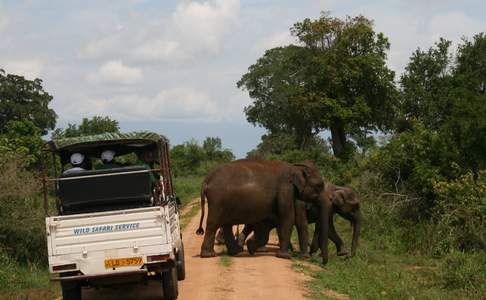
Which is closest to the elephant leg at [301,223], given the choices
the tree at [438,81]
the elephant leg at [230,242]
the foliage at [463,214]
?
the elephant leg at [230,242]

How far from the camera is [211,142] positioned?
86812 millimetres

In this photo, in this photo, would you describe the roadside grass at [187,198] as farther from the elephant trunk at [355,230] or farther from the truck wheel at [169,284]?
the truck wheel at [169,284]

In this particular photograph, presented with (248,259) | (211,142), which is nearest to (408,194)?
(248,259)

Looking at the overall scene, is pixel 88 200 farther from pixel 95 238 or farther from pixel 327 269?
pixel 327 269

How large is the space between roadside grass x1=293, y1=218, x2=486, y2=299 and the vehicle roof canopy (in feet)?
11.7

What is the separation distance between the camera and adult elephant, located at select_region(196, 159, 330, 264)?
16.1 m

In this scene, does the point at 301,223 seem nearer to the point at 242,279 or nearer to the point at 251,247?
the point at 251,247

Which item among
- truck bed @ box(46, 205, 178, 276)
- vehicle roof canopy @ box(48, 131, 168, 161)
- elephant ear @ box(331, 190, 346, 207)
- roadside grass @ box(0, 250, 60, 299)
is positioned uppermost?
vehicle roof canopy @ box(48, 131, 168, 161)

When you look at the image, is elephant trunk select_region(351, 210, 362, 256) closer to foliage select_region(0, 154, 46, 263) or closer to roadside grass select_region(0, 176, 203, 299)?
roadside grass select_region(0, 176, 203, 299)

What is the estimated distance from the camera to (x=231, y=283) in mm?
12547

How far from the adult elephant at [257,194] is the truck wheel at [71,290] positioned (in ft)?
17.9

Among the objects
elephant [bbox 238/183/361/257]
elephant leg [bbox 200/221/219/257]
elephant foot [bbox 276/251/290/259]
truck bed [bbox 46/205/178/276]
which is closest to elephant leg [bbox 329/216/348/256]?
elephant [bbox 238/183/361/257]

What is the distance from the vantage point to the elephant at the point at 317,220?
1688cm

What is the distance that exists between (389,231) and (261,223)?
15.9 feet
